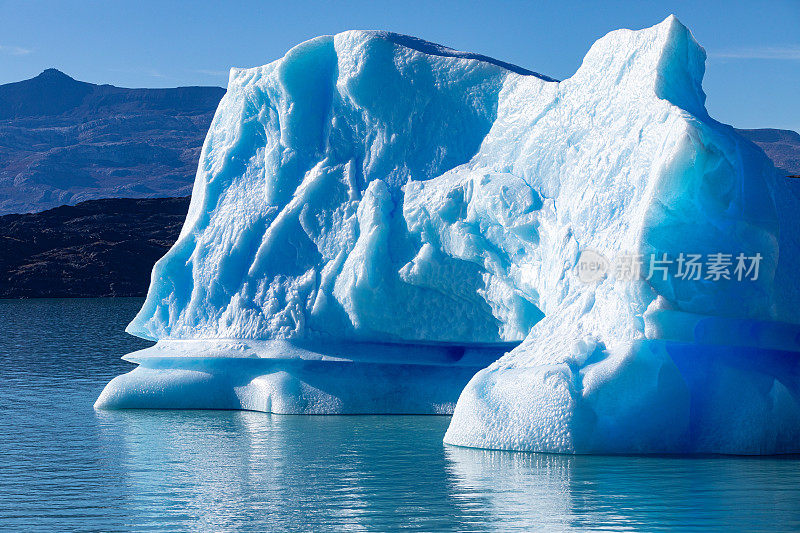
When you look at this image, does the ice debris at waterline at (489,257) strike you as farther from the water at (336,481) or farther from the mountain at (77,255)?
the mountain at (77,255)

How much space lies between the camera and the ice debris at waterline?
804 centimetres

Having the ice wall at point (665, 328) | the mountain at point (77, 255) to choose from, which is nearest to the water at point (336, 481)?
the ice wall at point (665, 328)

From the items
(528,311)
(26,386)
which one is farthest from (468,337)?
(26,386)

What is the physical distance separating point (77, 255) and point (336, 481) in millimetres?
51883

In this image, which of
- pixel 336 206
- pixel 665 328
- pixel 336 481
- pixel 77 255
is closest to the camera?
pixel 336 481

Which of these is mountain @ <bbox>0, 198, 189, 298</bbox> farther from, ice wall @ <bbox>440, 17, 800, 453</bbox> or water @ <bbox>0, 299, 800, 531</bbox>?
ice wall @ <bbox>440, 17, 800, 453</bbox>

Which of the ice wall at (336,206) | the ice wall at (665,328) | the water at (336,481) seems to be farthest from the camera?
the ice wall at (336,206)

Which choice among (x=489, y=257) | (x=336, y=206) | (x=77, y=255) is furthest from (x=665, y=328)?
(x=77, y=255)

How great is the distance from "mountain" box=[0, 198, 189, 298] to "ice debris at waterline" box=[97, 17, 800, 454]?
146ft

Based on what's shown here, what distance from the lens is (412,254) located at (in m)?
10.9

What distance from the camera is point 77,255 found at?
5603 centimetres

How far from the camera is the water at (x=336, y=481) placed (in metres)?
5.98

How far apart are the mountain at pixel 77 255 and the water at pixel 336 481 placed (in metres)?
45.4

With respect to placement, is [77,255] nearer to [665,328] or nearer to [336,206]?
[336,206]
